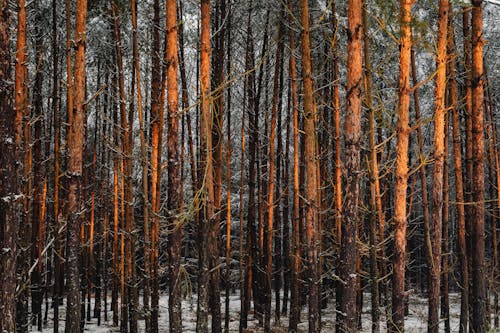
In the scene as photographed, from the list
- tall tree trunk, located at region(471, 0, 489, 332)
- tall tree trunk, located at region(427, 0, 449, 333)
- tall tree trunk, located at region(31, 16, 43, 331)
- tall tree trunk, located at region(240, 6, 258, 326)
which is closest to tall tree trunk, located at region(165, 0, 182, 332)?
tall tree trunk, located at region(427, 0, 449, 333)

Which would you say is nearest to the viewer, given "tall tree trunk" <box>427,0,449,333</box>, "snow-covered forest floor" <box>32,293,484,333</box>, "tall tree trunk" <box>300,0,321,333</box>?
"tall tree trunk" <box>427,0,449,333</box>

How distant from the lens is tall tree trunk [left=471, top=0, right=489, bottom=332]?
8.07m

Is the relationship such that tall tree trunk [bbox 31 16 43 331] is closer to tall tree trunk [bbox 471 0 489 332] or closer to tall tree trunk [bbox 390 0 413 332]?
tall tree trunk [bbox 390 0 413 332]

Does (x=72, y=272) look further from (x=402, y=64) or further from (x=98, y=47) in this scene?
(x=98, y=47)

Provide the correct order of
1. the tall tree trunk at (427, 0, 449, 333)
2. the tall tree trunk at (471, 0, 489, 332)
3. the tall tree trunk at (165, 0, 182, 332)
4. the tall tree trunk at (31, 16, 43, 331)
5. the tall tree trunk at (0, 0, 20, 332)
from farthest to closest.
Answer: the tall tree trunk at (31, 16, 43, 331) < the tall tree trunk at (471, 0, 489, 332) < the tall tree trunk at (427, 0, 449, 333) < the tall tree trunk at (165, 0, 182, 332) < the tall tree trunk at (0, 0, 20, 332)

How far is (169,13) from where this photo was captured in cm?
639

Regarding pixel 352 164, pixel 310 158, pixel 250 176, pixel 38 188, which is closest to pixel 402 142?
pixel 352 164

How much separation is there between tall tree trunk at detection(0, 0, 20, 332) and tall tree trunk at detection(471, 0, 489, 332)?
288 inches

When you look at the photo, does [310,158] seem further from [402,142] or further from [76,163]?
[76,163]

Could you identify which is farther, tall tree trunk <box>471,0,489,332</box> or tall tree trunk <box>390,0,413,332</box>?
tall tree trunk <box>471,0,489,332</box>

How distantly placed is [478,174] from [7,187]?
7.68 metres

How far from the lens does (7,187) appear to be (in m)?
5.38

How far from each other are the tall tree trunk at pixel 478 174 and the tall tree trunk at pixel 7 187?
731cm

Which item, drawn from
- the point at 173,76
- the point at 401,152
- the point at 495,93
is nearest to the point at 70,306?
the point at 173,76
